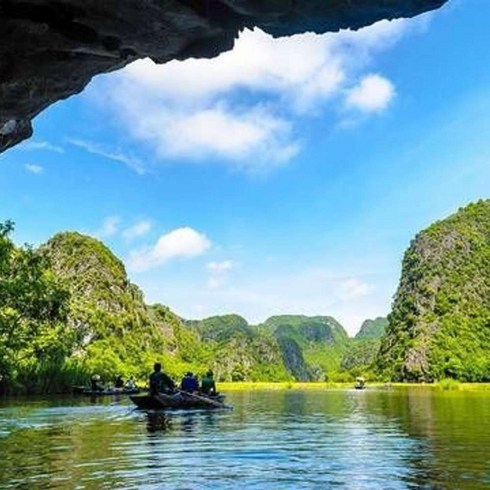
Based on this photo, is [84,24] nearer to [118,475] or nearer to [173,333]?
[118,475]

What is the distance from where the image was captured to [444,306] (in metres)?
134

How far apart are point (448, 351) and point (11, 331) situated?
9535 centimetres

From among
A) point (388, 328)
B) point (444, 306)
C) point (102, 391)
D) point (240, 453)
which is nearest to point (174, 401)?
point (240, 453)

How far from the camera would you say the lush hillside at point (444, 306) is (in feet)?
390

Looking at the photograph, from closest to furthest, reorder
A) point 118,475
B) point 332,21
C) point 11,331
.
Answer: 1. point 332,21
2. point 118,475
3. point 11,331

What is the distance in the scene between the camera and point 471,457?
12578mm

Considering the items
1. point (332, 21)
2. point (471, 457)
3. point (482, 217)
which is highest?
point (482, 217)

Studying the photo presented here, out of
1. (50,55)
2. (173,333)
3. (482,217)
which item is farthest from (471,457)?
(482,217)

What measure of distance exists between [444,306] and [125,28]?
13352 cm

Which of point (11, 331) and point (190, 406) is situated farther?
point (11, 331)

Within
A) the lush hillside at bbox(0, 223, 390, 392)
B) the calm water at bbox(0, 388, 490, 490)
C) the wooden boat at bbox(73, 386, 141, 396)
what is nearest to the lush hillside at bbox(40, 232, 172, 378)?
the lush hillside at bbox(0, 223, 390, 392)

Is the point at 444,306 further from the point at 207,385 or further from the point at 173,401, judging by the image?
the point at 173,401

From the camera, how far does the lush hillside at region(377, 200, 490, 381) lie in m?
119

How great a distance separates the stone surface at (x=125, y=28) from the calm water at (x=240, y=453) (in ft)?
17.6
